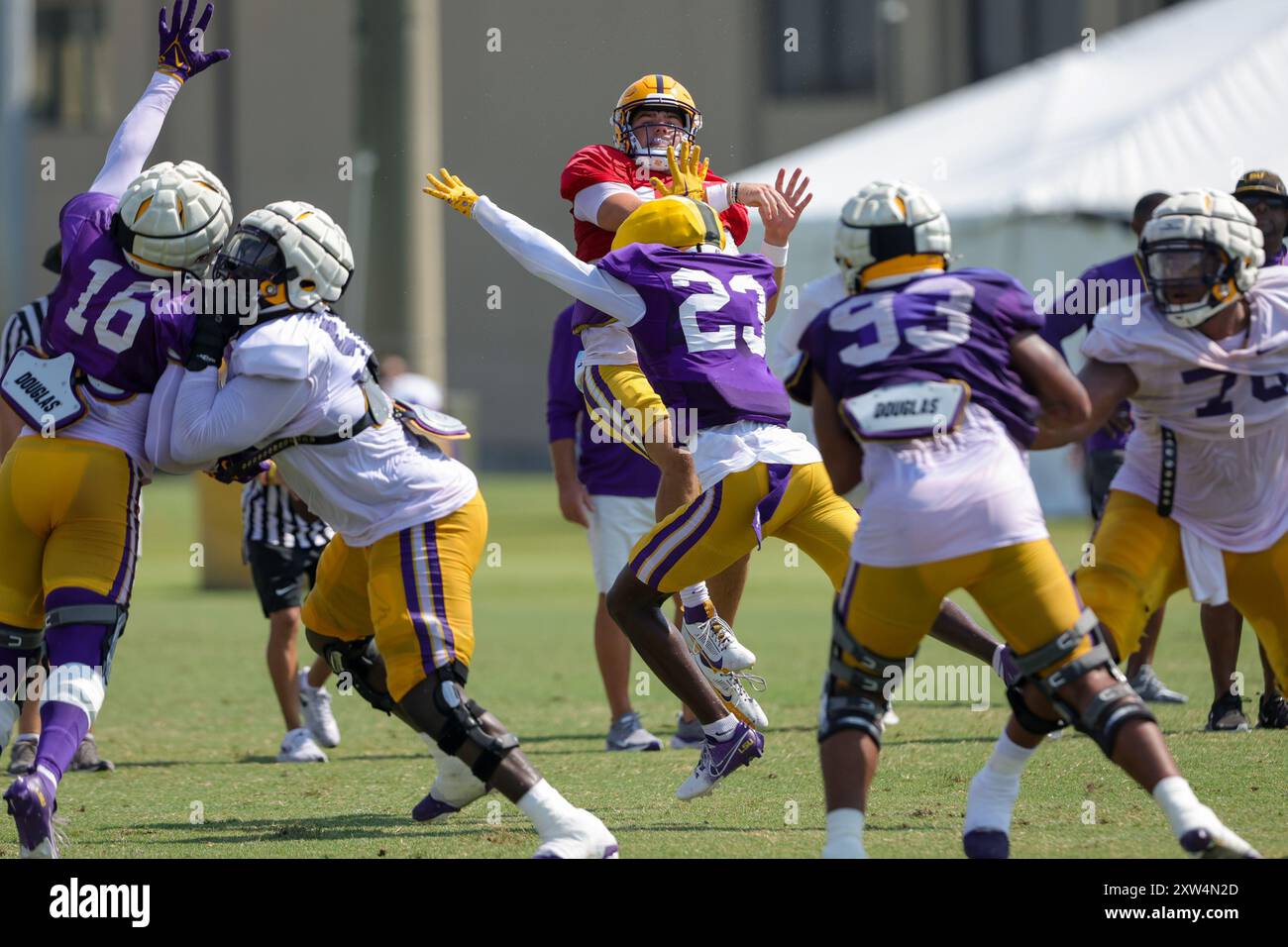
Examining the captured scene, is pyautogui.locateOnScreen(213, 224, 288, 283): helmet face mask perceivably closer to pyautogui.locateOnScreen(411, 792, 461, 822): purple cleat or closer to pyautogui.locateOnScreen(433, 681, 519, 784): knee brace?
pyautogui.locateOnScreen(433, 681, 519, 784): knee brace

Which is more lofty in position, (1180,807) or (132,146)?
(132,146)

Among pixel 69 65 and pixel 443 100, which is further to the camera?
pixel 69 65

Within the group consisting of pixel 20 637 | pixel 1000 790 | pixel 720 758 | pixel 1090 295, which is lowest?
pixel 720 758

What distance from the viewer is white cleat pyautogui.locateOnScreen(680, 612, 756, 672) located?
23.5 ft

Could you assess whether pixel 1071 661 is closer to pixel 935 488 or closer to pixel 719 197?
pixel 935 488

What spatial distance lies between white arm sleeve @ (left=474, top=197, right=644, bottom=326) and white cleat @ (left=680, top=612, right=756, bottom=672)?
136cm

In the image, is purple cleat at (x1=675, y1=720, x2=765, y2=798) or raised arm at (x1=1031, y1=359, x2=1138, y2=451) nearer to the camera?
raised arm at (x1=1031, y1=359, x2=1138, y2=451)

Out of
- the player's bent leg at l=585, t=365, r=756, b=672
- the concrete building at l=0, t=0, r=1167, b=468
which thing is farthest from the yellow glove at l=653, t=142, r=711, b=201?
the concrete building at l=0, t=0, r=1167, b=468

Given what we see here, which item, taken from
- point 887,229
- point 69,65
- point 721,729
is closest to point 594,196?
point 721,729

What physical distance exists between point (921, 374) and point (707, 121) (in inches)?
1091

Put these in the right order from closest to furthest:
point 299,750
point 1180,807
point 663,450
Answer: point 1180,807 < point 663,450 < point 299,750

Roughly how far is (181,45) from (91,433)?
5.67ft

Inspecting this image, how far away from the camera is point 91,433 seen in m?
5.92

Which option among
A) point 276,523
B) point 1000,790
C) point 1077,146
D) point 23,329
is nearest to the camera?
point 1000,790
